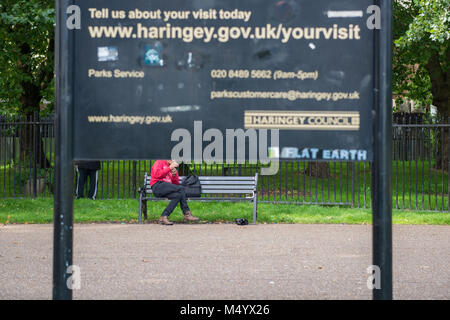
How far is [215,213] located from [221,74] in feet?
28.2

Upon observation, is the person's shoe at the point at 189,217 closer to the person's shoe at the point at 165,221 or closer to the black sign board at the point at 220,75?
the person's shoe at the point at 165,221

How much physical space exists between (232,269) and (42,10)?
8.32m

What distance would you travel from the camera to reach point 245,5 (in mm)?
3777

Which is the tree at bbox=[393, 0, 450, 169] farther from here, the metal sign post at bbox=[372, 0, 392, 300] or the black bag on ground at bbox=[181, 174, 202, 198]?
the metal sign post at bbox=[372, 0, 392, 300]

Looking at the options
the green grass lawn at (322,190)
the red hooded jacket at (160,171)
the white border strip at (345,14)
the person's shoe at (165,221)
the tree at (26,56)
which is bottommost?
the person's shoe at (165,221)

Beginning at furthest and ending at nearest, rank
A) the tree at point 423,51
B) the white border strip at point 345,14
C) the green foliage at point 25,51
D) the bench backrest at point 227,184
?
the tree at point 423,51 → the green foliage at point 25,51 → the bench backrest at point 227,184 → the white border strip at point 345,14

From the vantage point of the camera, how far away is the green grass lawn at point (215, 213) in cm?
1163

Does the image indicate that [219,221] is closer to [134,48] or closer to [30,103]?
[134,48]

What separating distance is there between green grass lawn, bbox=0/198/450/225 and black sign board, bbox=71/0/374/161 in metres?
7.87

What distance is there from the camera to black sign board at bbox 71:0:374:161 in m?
3.77

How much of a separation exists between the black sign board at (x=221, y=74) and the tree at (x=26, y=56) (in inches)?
392

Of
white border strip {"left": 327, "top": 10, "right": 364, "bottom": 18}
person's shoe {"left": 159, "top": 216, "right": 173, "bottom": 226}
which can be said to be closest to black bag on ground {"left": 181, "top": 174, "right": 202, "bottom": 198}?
person's shoe {"left": 159, "top": 216, "right": 173, "bottom": 226}

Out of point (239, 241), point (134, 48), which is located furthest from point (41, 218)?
point (134, 48)

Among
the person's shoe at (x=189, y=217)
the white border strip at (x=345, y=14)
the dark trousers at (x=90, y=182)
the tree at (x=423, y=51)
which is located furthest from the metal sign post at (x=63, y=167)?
the dark trousers at (x=90, y=182)
